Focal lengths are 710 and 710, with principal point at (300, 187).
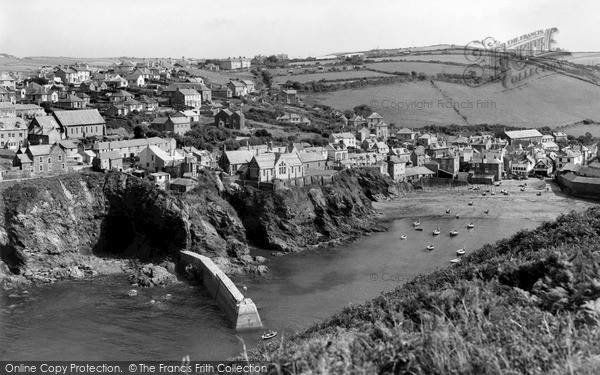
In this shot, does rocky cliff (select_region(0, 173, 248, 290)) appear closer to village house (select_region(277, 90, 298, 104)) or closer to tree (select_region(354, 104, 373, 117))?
village house (select_region(277, 90, 298, 104))

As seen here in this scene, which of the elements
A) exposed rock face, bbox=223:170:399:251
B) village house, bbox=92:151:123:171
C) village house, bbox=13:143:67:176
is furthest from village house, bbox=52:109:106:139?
exposed rock face, bbox=223:170:399:251

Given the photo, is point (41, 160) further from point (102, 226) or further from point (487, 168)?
point (487, 168)

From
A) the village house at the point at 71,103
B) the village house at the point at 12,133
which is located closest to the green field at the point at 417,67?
the village house at the point at 71,103

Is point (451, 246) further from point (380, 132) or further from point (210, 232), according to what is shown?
point (380, 132)

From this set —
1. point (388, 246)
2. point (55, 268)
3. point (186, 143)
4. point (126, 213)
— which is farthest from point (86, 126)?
point (388, 246)

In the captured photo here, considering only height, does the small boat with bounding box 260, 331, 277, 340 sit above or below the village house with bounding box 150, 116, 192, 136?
below

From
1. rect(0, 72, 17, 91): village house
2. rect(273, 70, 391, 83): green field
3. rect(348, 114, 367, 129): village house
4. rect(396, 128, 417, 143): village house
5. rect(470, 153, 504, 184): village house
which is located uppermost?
rect(0, 72, 17, 91): village house

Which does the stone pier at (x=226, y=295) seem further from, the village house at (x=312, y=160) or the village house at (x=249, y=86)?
the village house at (x=249, y=86)
